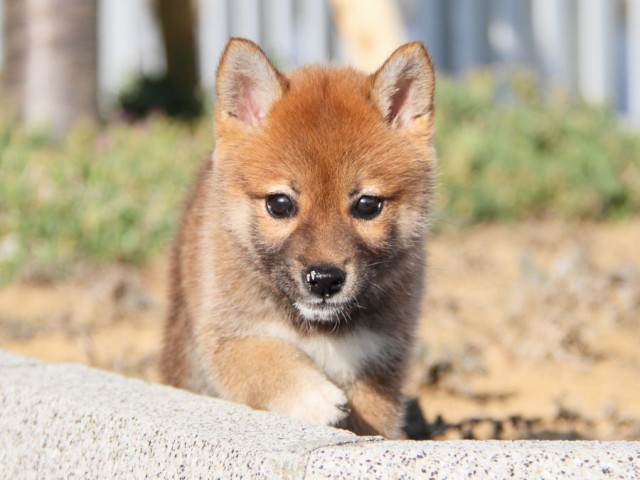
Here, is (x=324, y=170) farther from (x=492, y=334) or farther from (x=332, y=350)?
(x=492, y=334)

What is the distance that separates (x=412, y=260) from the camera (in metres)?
3.89

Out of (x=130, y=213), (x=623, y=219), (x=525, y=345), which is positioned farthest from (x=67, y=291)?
(x=623, y=219)

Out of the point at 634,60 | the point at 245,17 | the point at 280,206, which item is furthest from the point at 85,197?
the point at 634,60

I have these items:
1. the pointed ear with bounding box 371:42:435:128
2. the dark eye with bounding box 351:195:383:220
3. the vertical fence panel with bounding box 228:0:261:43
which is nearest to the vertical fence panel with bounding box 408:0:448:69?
the vertical fence panel with bounding box 228:0:261:43

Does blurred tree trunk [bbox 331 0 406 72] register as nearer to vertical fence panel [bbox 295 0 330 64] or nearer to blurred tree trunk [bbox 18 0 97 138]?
blurred tree trunk [bbox 18 0 97 138]

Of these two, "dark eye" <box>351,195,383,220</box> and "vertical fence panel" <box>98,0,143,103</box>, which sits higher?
"vertical fence panel" <box>98,0,143,103</box>

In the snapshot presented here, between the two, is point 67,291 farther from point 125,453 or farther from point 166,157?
point 125,453

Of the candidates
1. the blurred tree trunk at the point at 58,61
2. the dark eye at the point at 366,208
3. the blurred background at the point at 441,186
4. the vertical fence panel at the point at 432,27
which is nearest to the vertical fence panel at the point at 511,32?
the blurred background at the point at 441,186

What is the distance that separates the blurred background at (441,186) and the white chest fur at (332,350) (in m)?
0.62

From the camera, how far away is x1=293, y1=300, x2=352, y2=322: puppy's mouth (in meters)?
3.45

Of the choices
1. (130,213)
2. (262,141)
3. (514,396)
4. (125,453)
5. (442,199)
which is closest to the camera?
(125,453)

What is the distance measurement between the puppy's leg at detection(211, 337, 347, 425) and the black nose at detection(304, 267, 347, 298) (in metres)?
0.28

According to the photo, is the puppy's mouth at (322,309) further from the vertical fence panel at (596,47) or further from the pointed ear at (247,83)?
the vertical fence panel at (596,47)

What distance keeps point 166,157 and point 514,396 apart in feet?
14.9
